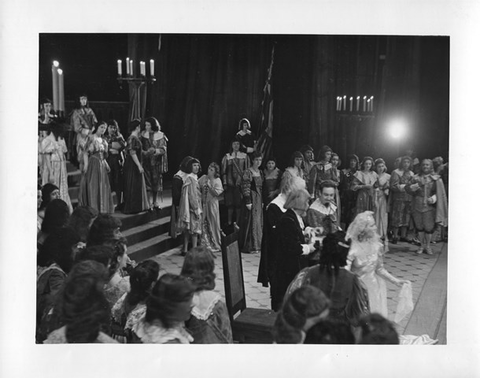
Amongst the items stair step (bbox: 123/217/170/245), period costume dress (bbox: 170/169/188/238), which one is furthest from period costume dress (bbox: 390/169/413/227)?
stair step (bbox: 123/217/170/245)

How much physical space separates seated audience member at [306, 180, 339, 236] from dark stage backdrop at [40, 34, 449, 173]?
249mm

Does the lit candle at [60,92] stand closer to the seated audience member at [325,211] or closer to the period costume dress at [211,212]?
the period costume dress at [211,212]

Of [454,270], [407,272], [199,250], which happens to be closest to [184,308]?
[199,250]

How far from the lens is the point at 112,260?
159 inches

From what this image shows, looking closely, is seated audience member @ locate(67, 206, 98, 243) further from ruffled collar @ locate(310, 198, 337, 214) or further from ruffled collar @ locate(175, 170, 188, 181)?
ruffled collar @ locate(310, 198, 337, 214)

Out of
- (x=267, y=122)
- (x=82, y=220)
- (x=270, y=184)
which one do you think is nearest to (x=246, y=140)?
(x=267, y=122)

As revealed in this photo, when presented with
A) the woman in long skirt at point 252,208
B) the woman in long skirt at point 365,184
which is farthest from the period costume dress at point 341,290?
the woman in long skirt at point 365,184

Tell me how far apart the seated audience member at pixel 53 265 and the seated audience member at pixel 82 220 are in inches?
1.3

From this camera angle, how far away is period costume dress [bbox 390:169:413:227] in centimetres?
415

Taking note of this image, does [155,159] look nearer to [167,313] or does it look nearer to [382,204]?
[167,313]

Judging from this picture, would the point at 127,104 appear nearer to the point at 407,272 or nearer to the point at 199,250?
the point at 199,250

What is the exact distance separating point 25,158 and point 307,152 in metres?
1.71

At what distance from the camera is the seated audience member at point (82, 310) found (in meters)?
3.95

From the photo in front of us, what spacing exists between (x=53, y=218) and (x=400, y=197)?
2156mm
